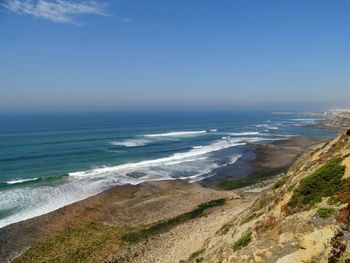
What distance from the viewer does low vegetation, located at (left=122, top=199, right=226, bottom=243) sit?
30.8 metres

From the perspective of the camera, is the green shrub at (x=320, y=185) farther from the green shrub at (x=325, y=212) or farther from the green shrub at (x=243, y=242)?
the green shrub at (x=243, y=242)

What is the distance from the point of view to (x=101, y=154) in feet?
238

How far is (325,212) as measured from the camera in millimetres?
13148

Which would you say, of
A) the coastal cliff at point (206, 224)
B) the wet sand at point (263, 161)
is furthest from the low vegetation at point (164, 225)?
the wet sand at point (263, 161)

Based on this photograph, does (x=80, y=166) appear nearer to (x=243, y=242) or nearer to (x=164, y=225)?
(x=164, y=225)

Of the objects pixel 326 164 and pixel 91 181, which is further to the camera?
pixel 91 181

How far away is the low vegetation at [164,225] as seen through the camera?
101ft

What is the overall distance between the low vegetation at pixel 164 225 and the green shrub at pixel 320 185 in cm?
1748

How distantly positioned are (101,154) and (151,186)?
1059 inches

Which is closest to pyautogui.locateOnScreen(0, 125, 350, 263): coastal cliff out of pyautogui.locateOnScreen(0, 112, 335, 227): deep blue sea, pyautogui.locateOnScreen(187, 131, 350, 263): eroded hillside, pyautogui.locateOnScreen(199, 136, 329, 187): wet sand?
pyautogui.locateOnScreen(187, 131, 350, 263): eroded hillside

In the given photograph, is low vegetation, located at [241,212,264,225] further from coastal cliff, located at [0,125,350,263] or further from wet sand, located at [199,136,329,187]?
wet sand, located at [199,136,329,187]

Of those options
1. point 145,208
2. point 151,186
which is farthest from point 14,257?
point 151,186

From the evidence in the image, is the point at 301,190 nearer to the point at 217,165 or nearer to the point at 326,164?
the point at 326,164

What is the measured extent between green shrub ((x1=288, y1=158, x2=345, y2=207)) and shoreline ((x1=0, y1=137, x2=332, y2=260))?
20418 mm
